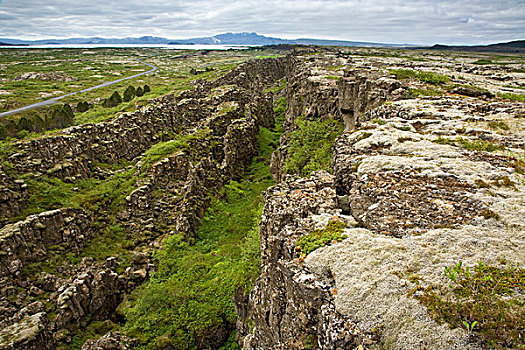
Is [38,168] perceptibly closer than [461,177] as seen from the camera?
No

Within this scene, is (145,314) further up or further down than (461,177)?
further down

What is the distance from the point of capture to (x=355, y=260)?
8.88m

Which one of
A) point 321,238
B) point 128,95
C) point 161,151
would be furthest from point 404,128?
point 128,95

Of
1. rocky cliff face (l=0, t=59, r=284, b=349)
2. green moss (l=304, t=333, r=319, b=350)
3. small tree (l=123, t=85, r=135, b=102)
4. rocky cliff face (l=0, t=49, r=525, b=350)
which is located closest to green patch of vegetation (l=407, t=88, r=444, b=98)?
rocky cliff face (l=0, t=49, r=525, b=350)

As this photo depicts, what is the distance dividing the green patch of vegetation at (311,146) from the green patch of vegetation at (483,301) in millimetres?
17921

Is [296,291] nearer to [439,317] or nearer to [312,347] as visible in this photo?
[312,347]

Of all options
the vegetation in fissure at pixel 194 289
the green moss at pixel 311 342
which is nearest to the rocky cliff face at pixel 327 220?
the green moss at pixel 311 342

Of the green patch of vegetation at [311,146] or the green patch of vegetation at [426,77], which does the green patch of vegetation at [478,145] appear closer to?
the green patch of vegetation at [311,146]

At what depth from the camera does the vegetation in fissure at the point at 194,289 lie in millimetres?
18594

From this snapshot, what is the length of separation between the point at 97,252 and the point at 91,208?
15.1 ft

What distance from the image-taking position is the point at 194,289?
2166 cm

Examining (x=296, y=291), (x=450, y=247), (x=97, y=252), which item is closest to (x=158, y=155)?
(x=97, y=252)

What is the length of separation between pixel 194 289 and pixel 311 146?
62.0 feet

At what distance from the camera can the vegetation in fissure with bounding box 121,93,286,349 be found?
18.6 m
